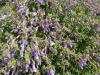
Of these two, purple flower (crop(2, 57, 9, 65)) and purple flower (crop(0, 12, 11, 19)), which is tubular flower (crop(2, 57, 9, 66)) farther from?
purple flower (crop(0, 12, 11, 19))

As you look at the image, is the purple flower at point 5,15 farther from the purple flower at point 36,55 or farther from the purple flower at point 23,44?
the purple flower at point 36,55

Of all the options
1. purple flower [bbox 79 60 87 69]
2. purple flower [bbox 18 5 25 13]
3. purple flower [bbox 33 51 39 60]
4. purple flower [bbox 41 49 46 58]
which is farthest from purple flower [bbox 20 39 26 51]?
purple flower [bbox 79 60 87 69]

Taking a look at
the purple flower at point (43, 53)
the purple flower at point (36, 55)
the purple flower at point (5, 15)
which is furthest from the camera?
the purple flower at point (5, 15)

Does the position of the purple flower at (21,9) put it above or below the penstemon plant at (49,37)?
above

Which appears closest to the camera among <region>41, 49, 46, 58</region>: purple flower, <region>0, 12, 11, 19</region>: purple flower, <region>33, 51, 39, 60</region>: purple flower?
<region>33, 51, 39, 60</region>: purple flower

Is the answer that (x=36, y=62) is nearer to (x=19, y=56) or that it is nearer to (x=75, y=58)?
(x=19, y=56)

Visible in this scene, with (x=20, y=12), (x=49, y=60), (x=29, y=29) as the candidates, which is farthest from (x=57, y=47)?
(x=20, y=12)

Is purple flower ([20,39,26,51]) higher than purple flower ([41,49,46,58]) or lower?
higher

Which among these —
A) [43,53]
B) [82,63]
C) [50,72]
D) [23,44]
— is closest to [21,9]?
[23,44]

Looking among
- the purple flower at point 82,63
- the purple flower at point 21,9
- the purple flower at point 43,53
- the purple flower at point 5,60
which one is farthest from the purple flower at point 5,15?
the purple flower at point 82,63

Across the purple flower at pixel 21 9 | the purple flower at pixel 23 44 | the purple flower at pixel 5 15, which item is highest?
the purple flower at pixel 21 9

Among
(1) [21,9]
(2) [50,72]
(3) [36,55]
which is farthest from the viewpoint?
(1) [21,9]

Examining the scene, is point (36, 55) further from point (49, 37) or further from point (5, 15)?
point (5, 15)

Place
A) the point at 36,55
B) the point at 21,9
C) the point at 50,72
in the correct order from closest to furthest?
the point at 36,55 < the point at 50,72 < the point at 21,9
